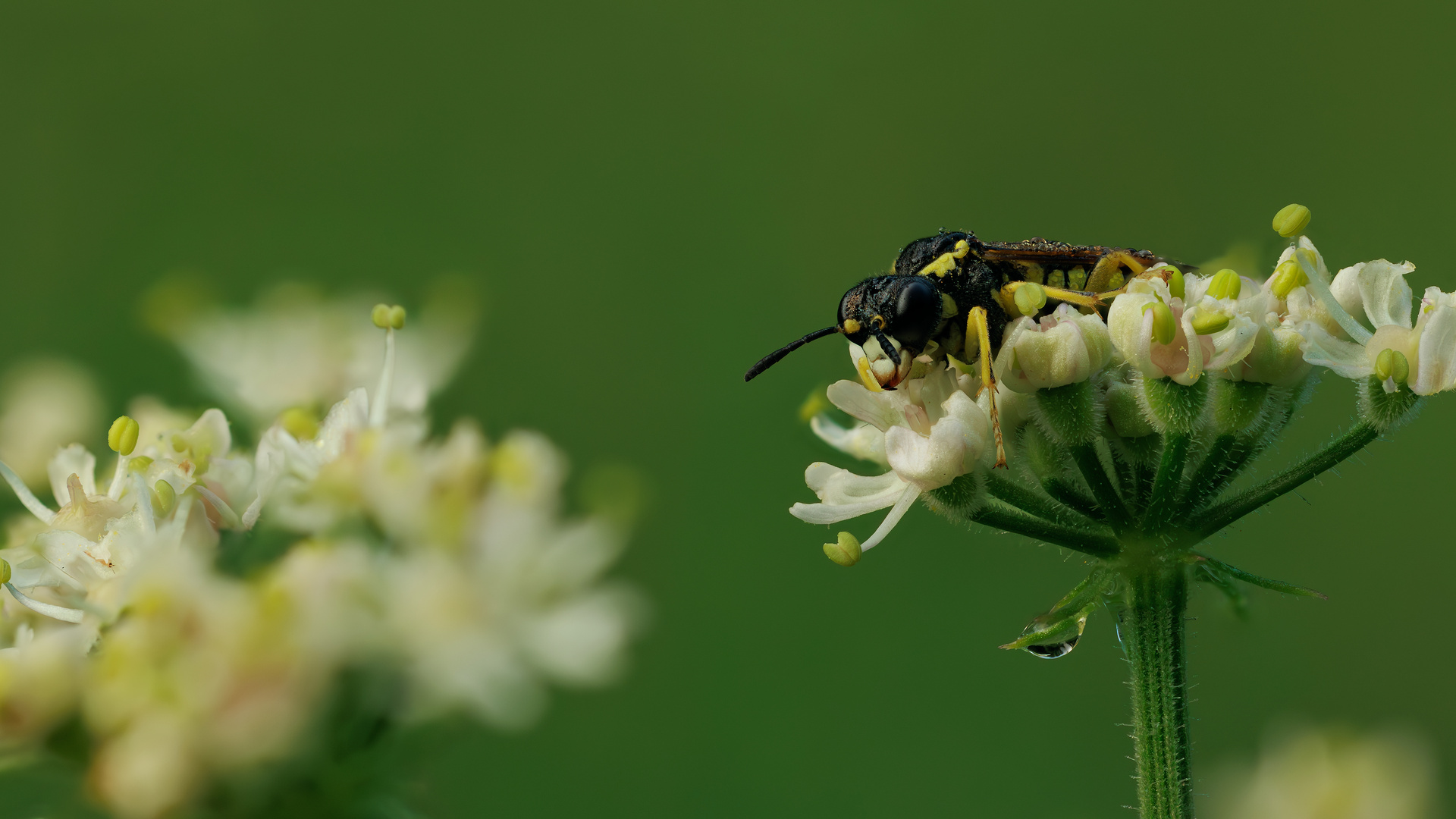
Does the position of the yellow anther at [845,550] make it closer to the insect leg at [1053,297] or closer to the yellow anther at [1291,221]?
the insect leg at [1053,297]

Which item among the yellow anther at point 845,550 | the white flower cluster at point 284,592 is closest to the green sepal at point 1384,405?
the yellow anther at point 845,550

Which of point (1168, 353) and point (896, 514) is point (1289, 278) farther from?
point (896, 514)

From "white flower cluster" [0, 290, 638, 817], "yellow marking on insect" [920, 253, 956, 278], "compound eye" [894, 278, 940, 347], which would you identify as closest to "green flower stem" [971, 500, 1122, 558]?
"compound eye" [894, 278, 940, 347]

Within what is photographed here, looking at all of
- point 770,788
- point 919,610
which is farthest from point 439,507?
point 919,610

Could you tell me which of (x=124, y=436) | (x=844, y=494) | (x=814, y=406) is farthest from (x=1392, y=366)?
(x=124, y=436)

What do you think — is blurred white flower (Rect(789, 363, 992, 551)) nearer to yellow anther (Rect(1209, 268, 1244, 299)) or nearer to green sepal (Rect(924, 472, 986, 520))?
green sepal (Rect(924, 472, 986, 520))

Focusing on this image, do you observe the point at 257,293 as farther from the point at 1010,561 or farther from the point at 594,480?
the point at 594,480
